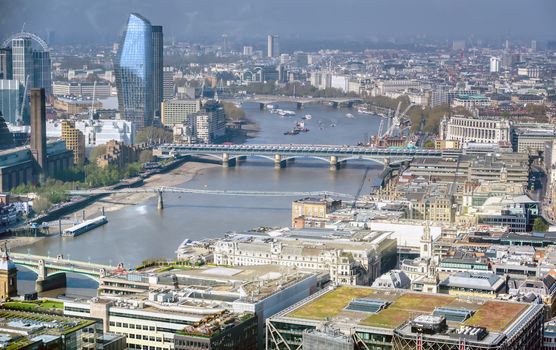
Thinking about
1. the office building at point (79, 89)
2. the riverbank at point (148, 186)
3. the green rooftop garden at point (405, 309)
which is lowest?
the riverbank at point (148, 186)

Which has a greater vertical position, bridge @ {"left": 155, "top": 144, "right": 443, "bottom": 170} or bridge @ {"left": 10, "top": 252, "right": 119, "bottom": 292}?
bridge @ {"left": 155, "top": 144, "right": 443, "bottom": 170}

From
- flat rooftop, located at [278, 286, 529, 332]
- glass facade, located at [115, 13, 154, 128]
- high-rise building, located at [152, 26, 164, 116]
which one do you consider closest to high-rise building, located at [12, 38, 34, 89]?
glass facade, located at [115, 13, 154, 128]

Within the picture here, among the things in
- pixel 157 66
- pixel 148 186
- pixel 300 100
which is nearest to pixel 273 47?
pixel 300 100

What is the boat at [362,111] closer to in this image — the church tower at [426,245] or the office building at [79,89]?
the office building at [79,89]

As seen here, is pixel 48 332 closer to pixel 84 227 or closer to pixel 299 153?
pixel 84 227

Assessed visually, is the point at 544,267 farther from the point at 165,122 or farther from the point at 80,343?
the point at 165,122

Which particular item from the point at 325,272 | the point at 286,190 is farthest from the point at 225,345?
the point at 286,190

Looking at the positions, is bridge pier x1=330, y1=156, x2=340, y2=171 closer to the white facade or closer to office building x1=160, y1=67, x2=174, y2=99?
the white facade

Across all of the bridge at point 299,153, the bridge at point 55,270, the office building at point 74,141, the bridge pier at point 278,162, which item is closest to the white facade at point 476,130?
the bridge at point 299,153
